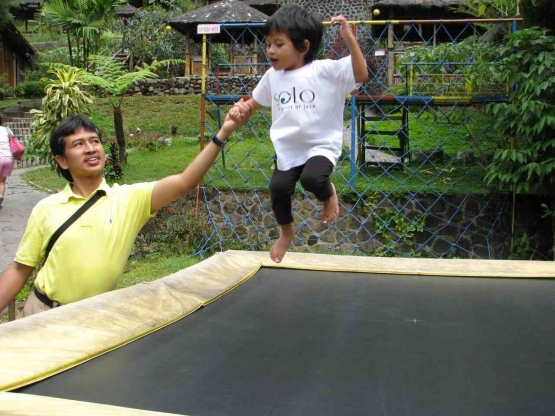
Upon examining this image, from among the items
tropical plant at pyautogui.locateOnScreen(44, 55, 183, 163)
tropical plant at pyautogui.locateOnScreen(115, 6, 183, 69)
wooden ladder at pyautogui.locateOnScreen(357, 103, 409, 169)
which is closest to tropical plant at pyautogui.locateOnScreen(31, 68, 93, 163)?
tropical plant at pyautogui.locateOnScreen(44, 55, 183, 163)

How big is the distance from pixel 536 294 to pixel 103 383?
1.95 metres

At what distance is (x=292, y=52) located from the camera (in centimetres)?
203

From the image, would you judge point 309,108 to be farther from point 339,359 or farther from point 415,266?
point 415,266

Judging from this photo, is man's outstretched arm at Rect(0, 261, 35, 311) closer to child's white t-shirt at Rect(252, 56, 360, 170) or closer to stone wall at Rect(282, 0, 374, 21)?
child's white t-shirt at Rect(252, 56, 360, 170)

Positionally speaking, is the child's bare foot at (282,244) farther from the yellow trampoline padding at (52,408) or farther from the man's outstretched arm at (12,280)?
the yellow trampoline padding at (52,408)

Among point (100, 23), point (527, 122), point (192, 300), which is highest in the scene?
point (100, 23)

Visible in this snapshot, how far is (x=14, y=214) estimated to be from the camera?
5184mm

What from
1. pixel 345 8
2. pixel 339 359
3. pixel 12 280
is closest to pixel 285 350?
pixel 339 359

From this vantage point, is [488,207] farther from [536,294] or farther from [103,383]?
[103,383]

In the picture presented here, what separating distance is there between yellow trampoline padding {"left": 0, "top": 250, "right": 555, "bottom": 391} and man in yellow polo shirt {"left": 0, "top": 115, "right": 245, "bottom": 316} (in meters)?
0.09

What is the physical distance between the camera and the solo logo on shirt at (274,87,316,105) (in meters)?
2.07

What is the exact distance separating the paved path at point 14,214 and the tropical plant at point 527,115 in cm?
340

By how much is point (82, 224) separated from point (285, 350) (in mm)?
693

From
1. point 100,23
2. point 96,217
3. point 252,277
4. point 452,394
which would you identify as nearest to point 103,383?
point 96,217
